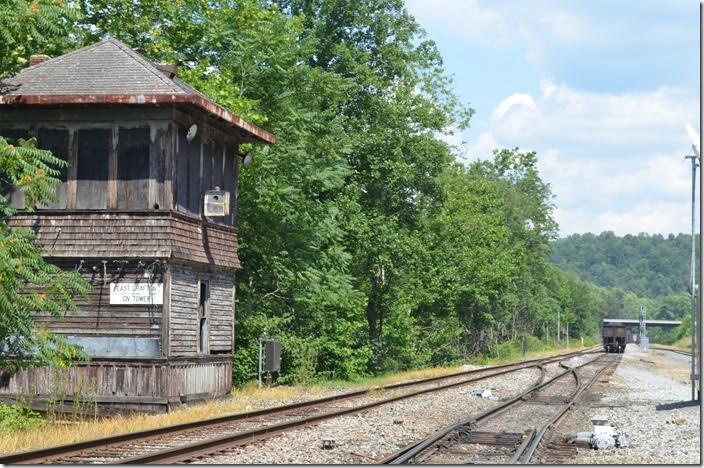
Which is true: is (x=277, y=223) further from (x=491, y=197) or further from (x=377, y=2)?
(x=491, y=197)

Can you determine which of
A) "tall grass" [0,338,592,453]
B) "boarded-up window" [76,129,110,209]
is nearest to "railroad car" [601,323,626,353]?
"tall grass" [0,338,592,453]

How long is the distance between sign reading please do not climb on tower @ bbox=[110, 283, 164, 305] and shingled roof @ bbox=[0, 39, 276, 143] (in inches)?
145

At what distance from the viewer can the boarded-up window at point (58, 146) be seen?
21297 mm

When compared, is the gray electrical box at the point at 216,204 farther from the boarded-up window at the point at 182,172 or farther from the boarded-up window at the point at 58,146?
the boarded-up window at the point at 58,146

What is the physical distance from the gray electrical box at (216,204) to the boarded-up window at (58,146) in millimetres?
3088

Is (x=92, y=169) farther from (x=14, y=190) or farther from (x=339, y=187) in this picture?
(x=339, y=187)

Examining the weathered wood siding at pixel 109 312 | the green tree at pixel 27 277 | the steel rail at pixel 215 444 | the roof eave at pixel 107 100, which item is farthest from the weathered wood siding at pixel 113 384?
the roof eave at pixel 107 100

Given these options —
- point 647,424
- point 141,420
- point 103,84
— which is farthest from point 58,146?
point 647,424

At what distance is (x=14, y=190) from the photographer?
21531 mm

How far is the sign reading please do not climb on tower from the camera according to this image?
2053cm

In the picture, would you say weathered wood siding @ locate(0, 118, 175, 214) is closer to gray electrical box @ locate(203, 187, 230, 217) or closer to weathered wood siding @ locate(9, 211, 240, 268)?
weathered wood siding @ locate(9, 211, 240, 268)

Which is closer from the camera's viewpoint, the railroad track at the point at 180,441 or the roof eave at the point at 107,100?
the railroad track at the point at 180,441

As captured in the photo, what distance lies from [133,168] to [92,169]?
91 cm

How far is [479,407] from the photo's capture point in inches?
897
